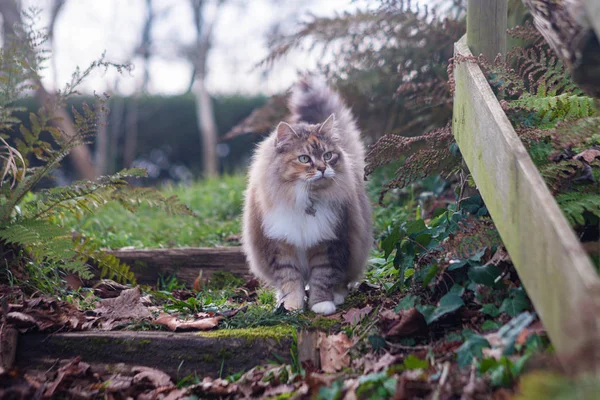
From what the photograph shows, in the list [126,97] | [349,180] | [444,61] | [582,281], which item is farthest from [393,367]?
[126,97]

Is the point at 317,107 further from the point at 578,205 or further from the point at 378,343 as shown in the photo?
the point at 578,205

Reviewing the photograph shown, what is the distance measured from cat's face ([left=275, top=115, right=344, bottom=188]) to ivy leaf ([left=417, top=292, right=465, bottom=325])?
1.31 meters

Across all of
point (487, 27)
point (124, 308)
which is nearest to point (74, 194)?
point (124, 308)

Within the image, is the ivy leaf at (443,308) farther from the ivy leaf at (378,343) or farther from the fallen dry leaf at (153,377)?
the fallen dry leaf at (153,377)

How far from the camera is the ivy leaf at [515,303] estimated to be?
2.21 meters

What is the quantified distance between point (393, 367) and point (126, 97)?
1217 cm

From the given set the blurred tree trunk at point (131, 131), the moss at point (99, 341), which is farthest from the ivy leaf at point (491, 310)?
the blurred tree trunk at point (131, 131)

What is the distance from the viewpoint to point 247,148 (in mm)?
12656

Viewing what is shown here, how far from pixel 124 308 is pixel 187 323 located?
0.51m

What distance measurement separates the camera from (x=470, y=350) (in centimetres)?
206

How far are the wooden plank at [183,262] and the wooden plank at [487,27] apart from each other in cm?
223

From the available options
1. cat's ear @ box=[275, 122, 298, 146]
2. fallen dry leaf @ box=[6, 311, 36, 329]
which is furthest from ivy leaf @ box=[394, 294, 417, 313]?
fallen dry leaf @ box=[6, 311, 36, 329]

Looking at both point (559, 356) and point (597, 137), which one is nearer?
point (559, 356)

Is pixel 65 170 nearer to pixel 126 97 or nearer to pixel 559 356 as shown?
pixel 126 97
